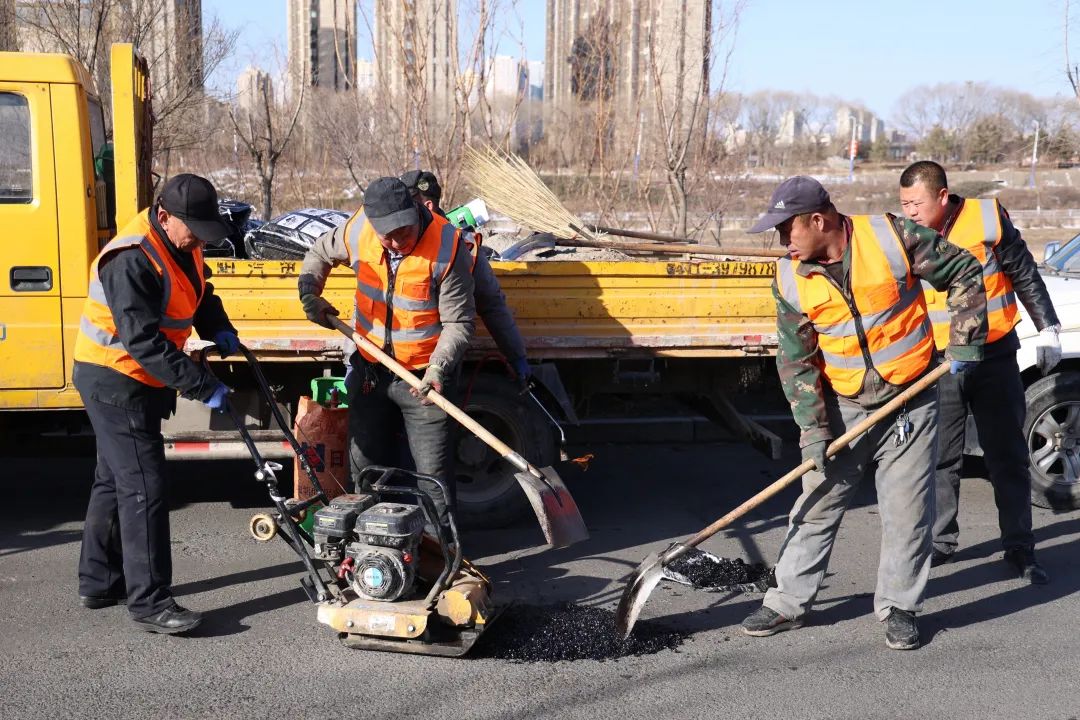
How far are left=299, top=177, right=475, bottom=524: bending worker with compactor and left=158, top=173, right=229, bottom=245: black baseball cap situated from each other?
2.16 ft

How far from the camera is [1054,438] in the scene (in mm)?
5887

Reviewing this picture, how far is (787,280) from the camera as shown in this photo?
13.2 feet

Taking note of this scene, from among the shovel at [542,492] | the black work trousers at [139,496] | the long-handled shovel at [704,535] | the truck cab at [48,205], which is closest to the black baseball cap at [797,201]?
the long-handled shovel at [704,535]

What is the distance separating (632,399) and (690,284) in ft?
2.93

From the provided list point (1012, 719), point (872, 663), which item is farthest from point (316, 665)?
point (1012, 719)

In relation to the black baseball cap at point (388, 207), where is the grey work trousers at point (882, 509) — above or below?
below

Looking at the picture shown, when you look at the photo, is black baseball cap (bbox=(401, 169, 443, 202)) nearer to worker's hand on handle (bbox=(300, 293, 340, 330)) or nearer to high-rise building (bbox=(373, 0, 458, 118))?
worker's hand on handle (bbox=(300, 293, 340, 330))

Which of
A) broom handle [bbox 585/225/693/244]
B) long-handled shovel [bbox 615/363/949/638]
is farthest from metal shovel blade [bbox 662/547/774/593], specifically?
broom handle [bbox 585/225/693/244]

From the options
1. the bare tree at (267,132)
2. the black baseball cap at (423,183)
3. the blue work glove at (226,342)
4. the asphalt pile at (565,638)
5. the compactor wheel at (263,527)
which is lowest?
the asphalt pile at (565,638)

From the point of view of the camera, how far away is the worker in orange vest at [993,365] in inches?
190

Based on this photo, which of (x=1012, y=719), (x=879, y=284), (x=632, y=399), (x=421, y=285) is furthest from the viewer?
(x=632, y=399)

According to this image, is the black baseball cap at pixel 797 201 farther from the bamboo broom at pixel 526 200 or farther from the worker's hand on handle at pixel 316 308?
the bamboo broom at pixel 526 200

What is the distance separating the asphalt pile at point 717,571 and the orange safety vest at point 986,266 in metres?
1.37

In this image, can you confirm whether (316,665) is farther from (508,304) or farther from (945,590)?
(945,590)
